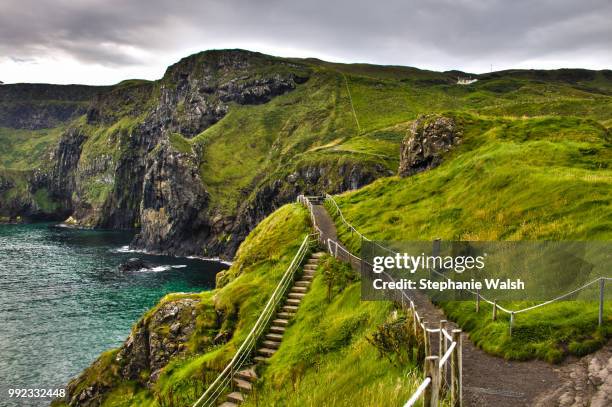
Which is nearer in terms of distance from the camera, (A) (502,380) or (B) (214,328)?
(A) (502,380)

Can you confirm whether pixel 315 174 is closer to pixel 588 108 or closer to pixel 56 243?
pixel 588 108

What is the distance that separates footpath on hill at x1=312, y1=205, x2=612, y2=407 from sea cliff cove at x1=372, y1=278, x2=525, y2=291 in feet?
15.6

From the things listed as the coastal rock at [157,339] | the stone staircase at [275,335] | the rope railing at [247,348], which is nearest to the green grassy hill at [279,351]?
the coastal rock at [157,339]

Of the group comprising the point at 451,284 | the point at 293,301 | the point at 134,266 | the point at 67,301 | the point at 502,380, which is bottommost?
the point at 67,301

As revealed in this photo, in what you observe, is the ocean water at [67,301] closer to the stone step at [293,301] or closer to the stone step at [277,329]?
the stone step at [293,301]

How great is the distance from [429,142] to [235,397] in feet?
107

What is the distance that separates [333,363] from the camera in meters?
17.1

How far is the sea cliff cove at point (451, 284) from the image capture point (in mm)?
18391

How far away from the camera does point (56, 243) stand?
162m

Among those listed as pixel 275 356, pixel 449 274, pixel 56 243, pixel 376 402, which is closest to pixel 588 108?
pixel 449 274

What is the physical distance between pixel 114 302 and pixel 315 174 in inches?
2484

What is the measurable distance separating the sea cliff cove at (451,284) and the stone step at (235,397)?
7.52 metres

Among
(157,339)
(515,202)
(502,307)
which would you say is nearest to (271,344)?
(502,307)

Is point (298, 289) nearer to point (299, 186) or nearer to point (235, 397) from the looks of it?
point (235, 397)
